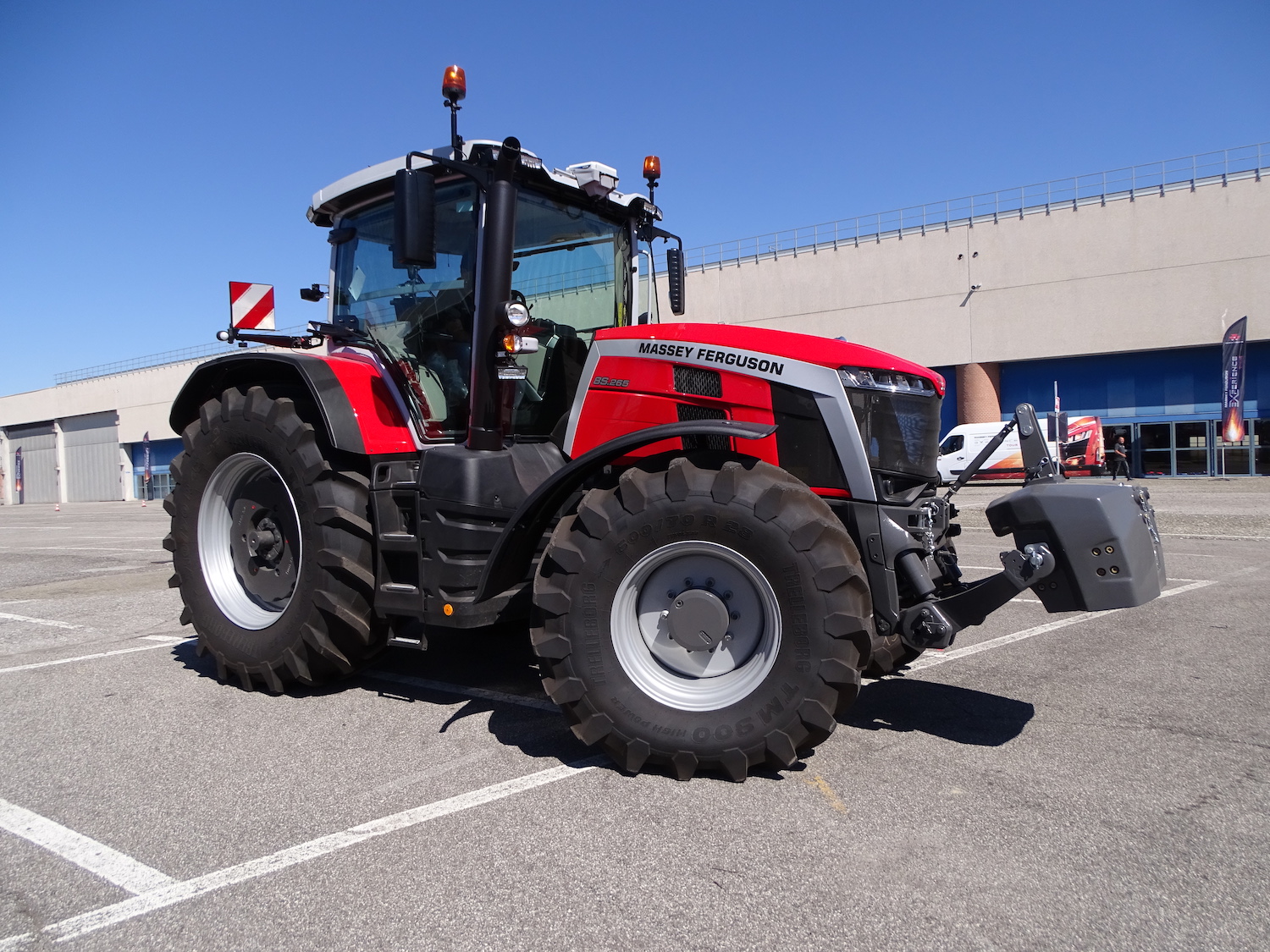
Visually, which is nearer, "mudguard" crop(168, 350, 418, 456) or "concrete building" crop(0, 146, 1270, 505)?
"mudguard" crop(168, 350, 418, 456)

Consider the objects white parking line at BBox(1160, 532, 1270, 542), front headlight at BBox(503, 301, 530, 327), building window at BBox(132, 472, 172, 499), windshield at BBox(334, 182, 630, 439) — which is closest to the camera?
front headlight at BBox(503, 301, 530, 327)

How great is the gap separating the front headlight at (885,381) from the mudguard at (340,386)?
2.33 m

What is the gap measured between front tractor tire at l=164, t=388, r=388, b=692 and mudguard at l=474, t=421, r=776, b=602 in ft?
2.83

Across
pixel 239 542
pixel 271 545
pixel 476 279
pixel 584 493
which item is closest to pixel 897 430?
pixel 584 493

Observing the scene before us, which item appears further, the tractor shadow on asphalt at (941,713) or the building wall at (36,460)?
the building wall at (36,460)

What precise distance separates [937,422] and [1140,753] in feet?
5.31

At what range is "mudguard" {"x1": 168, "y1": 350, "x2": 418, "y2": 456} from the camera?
4359 millimetres

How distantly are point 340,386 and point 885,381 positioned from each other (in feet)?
9.06

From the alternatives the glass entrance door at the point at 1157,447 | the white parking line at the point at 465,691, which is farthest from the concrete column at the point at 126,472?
the white parking line at the point at 465,691

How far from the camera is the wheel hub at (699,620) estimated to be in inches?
133

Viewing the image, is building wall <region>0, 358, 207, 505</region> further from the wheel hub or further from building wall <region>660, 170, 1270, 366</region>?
→ the wheel hub

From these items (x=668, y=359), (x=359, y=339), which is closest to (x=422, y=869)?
(x=668, y=359)

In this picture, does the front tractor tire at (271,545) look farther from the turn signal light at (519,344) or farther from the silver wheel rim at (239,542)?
the turn signal light at (519,344)

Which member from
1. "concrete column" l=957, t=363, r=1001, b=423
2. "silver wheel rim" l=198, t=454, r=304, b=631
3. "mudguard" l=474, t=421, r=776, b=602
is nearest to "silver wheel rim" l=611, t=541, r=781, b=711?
"mudguard" l=474, t=421, r=776, b=602
